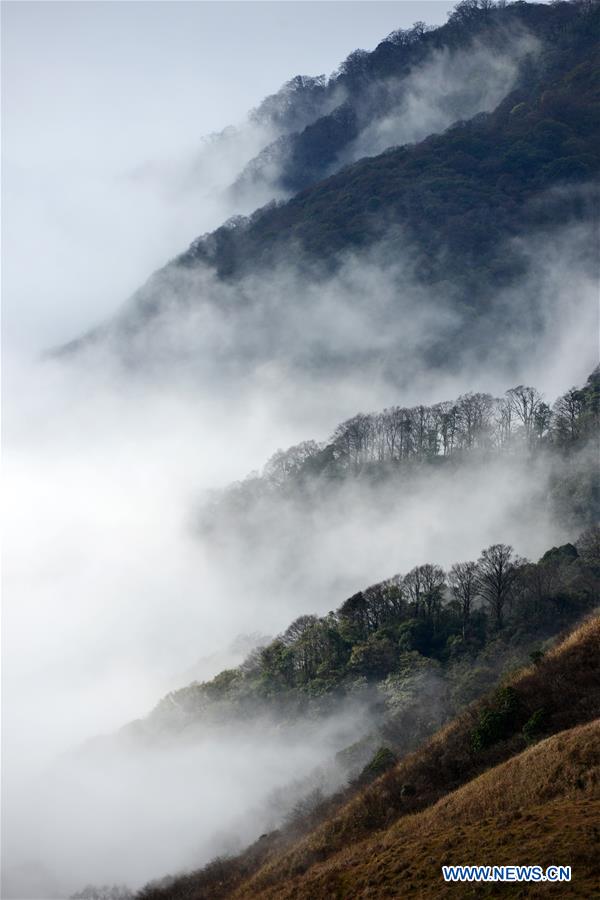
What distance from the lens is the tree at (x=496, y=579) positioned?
4183 inches

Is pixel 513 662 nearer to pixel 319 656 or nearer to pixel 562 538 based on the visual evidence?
pixel 319 656

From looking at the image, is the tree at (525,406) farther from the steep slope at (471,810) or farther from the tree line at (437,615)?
the steep slope at (471,810)

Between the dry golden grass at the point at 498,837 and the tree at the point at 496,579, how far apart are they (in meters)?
61.6

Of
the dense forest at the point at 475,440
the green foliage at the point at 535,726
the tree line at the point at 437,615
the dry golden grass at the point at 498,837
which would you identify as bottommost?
the dry golden grass at the point at 498,837

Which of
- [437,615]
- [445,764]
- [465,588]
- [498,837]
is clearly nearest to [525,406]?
[465,588]

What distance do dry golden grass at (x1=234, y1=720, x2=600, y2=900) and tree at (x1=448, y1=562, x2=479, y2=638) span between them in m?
62.9

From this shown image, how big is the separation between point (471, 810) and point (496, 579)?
70137mm

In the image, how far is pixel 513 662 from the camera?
83.6m

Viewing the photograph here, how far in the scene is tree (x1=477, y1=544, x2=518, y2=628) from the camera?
106 m

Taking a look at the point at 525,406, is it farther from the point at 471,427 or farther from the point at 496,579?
the point at 496,579

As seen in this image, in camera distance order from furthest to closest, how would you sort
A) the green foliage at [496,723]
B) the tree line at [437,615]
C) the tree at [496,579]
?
the tree at [496,579], the tree line at [437,615], the green foliage at [496,723]

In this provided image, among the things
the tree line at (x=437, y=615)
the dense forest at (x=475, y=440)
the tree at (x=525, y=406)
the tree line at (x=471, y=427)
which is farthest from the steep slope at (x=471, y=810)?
the tree at (x=525, y=406)

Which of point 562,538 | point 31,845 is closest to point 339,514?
point 562,538

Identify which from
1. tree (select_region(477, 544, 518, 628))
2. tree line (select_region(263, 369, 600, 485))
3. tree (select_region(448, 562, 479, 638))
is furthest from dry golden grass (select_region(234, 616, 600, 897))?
tree line (select_region(263, 369, 600, 485))
